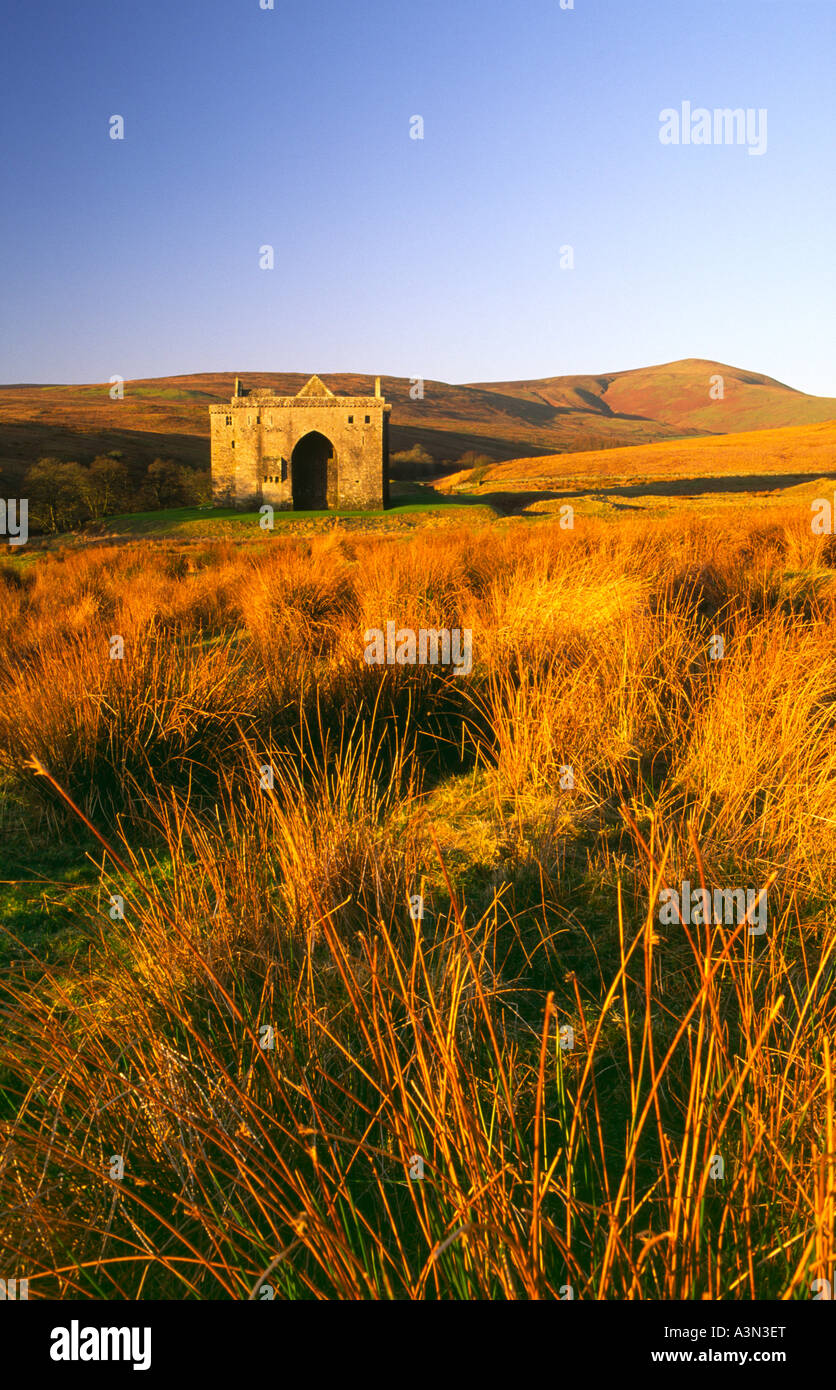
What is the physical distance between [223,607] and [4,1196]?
690 cm

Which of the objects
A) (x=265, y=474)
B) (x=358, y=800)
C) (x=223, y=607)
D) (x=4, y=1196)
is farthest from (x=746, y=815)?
(x=265, y=474)

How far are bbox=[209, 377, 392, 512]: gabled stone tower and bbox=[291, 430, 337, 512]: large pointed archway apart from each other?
60 cm

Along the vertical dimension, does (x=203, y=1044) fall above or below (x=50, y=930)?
above

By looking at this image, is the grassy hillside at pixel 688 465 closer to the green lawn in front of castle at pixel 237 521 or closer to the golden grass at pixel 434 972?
the green lawn in front of castle at pixel 237 521

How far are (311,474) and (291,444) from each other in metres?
4.11

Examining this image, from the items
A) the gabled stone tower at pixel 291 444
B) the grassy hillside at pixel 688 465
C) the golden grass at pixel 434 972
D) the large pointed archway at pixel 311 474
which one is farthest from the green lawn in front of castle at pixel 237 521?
the golden grass at pixel 434 972

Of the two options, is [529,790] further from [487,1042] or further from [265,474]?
[265,474]

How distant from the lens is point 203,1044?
4.48ft

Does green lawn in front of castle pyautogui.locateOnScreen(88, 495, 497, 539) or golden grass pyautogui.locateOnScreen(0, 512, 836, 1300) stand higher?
green lawn in front of castle pyautogui.locateOnScreen(88, 495, 497, 539)

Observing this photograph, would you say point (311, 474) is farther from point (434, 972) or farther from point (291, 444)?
point (434, 972)

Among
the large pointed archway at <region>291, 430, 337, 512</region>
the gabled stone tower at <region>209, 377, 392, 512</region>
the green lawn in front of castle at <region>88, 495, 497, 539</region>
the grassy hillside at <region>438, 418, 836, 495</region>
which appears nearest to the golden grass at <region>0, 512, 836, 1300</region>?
the green lawn in front of castle at <region>88, 495, 497, 539</region>

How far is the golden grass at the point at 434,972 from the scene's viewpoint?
3.86 feet

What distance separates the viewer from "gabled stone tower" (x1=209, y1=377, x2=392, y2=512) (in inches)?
1373

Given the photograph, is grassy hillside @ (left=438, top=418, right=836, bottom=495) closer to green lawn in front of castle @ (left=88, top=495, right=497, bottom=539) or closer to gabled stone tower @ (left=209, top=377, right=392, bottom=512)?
gabled stone tower @ (left=209, top=377, right=392, bottom=512)
